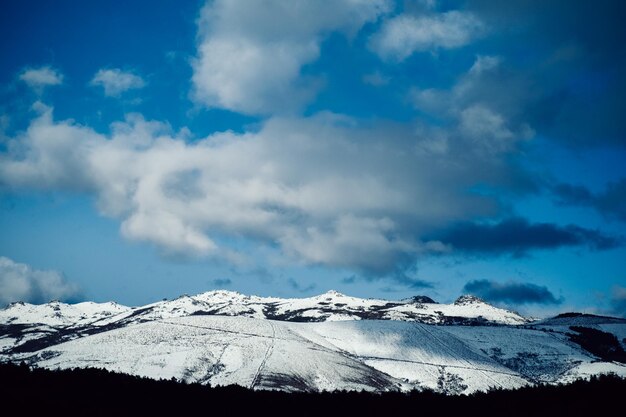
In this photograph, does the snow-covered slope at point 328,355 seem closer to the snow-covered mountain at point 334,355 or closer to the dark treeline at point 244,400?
the snow-covered mountain at point 334,355

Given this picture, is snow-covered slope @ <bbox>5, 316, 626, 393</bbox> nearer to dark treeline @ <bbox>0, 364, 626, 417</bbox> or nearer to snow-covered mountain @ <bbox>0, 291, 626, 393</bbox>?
snow-covered mountain @ <bbox>0, 291, 626, 393</bbox>

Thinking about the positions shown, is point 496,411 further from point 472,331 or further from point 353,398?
point 472,331

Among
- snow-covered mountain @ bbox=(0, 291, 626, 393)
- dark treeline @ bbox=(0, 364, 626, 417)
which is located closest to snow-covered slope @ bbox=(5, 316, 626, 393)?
snow-covered mountain @ bbox=(0, 291, 626, 393)

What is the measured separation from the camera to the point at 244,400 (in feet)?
67.6

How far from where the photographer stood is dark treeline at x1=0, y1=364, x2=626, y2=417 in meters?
15.1

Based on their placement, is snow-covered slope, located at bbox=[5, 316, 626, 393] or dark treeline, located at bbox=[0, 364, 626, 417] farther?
snow-covered slope, located at bbox=[5, 316, 626, 393]

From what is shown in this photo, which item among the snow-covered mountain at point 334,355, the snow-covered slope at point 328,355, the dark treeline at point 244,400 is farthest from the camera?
the snow-covered mountain at point 334,355

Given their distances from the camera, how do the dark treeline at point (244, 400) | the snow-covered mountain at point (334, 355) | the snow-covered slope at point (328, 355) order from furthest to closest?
the snow-covered mountain at point (334, 355) < the snow-covered slope at point (328, 355) < the dark treeline at point (244, 400)

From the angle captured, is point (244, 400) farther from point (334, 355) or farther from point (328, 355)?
point (334, 355)

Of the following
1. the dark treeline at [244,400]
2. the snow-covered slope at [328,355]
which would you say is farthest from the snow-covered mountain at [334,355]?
the dark treeline at [244,400]

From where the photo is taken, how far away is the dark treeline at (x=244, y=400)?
593 inches

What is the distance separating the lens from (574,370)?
71875 mm

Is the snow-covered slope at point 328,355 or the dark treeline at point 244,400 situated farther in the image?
the snow-covered slope at point 328,355

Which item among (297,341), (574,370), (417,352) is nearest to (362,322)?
(417,352)
